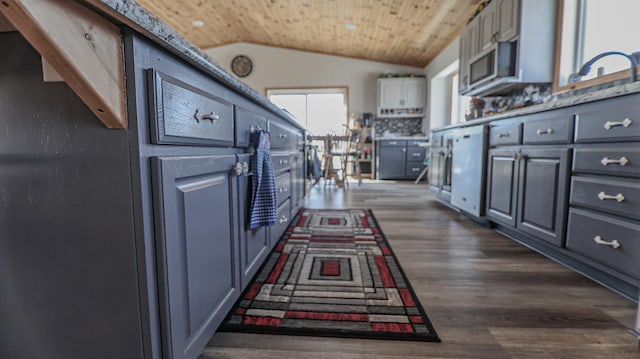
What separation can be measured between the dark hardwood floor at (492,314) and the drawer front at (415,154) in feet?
12.5

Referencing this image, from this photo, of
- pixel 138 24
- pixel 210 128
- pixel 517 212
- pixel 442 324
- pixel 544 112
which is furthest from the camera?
pixel 517 212

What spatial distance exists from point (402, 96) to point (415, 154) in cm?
124

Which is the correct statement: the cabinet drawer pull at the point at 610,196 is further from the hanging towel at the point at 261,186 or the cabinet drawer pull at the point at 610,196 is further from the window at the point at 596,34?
the hanging towel at the point at 261,186

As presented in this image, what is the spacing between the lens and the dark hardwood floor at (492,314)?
0.90 meters

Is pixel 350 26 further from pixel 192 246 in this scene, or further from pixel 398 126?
pixel 192 246

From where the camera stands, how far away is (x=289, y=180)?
80.5 inches

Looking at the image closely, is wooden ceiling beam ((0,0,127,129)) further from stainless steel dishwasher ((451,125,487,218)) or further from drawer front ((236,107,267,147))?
stainless steel dishwasher ((451,125,487,218))

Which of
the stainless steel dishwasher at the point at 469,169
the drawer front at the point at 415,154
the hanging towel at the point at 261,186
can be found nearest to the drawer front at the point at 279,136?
the hanging towel at the point at 261,186

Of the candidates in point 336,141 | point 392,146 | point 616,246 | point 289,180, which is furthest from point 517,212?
point 392,146

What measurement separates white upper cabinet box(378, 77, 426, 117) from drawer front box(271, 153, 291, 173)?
176 inches

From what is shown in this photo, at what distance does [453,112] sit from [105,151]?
18.5 feet

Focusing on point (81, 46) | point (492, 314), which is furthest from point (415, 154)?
point (81, 46)

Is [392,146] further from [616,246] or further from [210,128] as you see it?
[210,128]

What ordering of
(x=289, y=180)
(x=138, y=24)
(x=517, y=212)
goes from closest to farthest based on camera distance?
(x=138, y=24)
(x=517, y=212)
(x=289, y=180)
